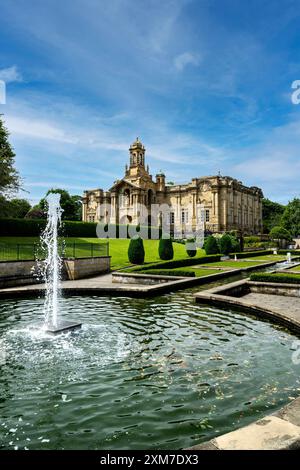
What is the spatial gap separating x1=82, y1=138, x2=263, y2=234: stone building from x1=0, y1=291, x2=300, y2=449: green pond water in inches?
2227

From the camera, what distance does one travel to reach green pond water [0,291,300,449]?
4.12 meters

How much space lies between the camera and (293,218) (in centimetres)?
7269

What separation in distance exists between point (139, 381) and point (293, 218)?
74.2 metres

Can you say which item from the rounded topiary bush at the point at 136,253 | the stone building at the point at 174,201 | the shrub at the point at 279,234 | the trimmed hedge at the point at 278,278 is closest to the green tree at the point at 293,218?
the stone building at the point at 174,201

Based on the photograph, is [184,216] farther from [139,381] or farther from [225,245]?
[139,381]

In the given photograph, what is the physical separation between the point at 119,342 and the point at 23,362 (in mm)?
2046

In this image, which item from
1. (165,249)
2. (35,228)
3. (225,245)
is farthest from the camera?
(35,228)

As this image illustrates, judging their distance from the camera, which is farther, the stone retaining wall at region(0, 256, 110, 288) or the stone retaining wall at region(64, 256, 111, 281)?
the stone retaining wall at region(64, 256, 111, 281)

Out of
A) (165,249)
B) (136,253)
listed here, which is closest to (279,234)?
(165,249)

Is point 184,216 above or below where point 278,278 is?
above

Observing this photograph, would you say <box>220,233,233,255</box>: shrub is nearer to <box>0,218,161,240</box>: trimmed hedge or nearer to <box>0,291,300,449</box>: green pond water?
<box>0,218,161,240</box>: trimmed hedge

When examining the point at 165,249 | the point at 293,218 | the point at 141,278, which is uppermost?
the point at 293,218

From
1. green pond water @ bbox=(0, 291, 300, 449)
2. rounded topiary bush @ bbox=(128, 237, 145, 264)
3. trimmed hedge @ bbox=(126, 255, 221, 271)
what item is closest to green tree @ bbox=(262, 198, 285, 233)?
trimmed hedge @ bbox=(126, 255, 221, 271)

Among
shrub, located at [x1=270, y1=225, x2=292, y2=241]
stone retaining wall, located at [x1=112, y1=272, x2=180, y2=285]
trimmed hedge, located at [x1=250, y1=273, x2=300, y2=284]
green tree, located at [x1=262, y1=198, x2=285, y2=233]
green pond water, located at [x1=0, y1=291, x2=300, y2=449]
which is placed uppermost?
green tree, located at [x1=262, y1=198, x2=285, y2=233]
